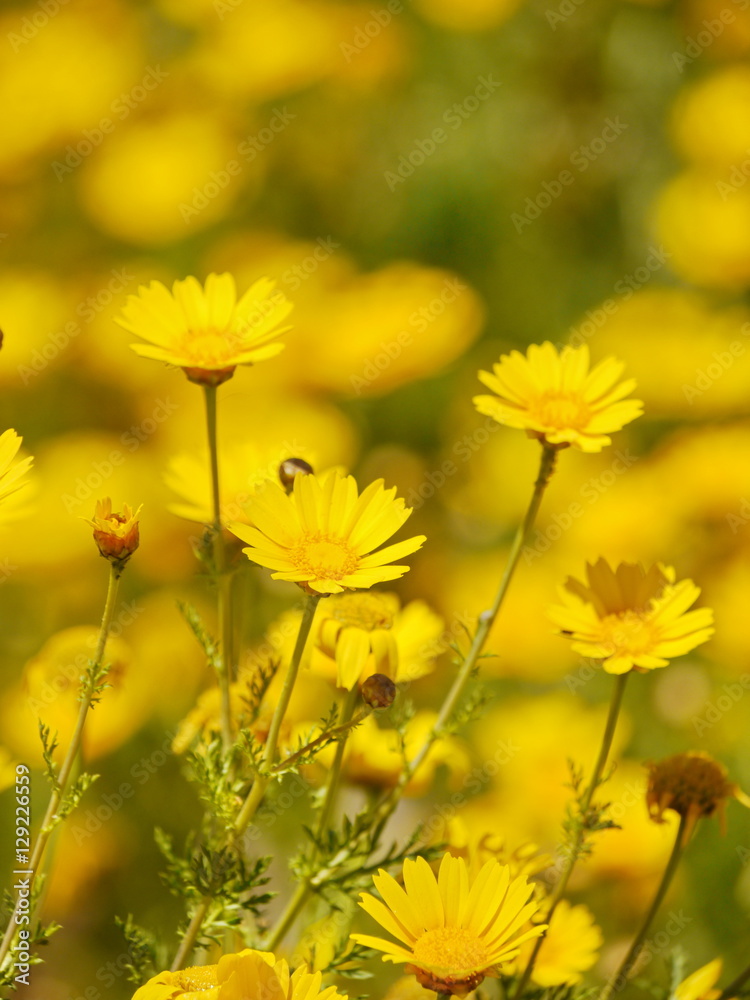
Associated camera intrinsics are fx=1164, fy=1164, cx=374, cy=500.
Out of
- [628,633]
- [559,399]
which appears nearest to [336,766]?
[628,633]

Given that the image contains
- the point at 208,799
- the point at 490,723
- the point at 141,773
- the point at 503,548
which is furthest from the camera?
the point at 503,548

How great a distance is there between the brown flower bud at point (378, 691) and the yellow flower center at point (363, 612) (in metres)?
0.11

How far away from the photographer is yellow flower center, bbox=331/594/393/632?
37.6 inches

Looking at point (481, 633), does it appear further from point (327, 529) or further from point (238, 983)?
point (238, 983)

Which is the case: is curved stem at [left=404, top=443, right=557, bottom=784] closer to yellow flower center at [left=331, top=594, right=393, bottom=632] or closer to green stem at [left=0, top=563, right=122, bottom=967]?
yellow flower center at [left=331, top=594, right=393, bottom=632]

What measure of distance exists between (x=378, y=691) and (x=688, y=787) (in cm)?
31

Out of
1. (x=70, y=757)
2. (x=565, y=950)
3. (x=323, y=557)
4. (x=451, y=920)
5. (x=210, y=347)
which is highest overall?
(x=210, y=347)

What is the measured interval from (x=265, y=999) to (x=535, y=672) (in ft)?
4.83

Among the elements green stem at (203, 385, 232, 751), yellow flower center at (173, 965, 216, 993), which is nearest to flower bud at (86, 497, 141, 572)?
green stem at (203, 385, 232, 751)

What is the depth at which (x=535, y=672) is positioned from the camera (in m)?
2.15

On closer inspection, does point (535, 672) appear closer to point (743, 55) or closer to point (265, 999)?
point (265, 999)

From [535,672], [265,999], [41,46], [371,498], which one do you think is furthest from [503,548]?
[41,46]

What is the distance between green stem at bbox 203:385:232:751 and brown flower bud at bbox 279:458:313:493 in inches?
2.6

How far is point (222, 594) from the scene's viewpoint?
944 mm
